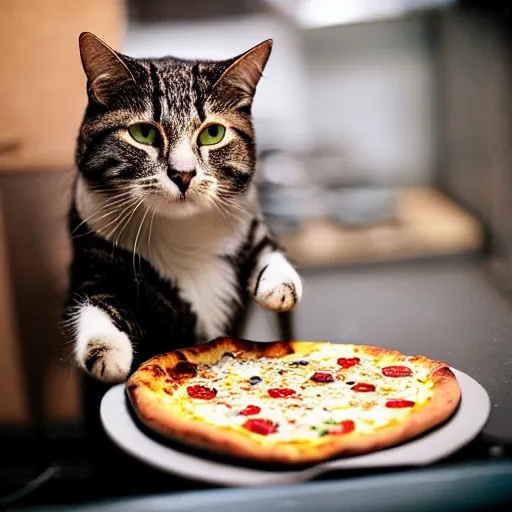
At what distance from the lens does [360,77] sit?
1458 mm

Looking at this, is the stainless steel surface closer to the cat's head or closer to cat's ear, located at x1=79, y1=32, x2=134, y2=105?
the cat's head

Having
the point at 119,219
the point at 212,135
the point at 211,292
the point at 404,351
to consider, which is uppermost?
the point at 212,135

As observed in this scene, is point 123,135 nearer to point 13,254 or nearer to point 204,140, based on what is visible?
point 204,140

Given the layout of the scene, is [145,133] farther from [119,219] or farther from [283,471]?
[283,471]

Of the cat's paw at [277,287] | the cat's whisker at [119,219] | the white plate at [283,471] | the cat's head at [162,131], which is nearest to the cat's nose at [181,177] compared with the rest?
the cat's head at [162,131]

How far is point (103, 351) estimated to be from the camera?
1077mm

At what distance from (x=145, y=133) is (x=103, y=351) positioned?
37 centimetres

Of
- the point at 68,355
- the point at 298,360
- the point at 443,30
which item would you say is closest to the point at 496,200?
the point at 443,30

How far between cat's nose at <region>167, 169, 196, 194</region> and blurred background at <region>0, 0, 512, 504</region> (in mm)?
275

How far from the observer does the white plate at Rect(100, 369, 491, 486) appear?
86 cm

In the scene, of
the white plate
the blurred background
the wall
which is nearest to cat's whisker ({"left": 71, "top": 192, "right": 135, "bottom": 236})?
the blurred background

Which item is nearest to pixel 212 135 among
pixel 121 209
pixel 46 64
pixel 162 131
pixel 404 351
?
pixel 162 131

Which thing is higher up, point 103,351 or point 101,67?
point 101,67

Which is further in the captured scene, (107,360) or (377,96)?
(377,96)
